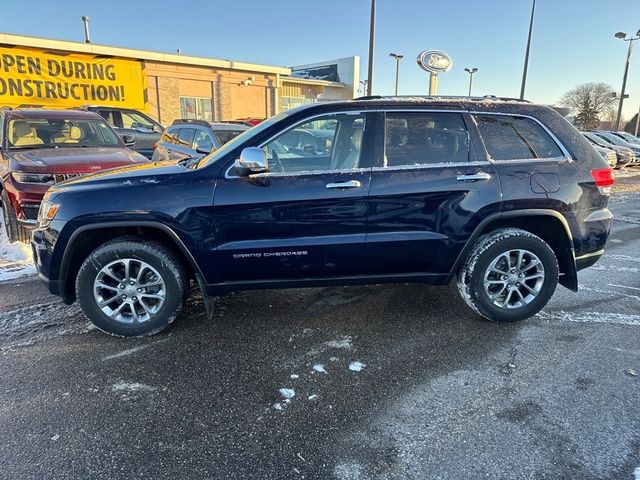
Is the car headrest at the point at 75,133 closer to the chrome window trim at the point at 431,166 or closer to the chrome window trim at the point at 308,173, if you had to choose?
the chrome window trim at the point at 308,173

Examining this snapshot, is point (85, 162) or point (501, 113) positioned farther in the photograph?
point (85, 162)

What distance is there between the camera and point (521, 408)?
2770 millimetres

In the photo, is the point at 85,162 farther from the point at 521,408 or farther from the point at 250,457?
the point at 521,408

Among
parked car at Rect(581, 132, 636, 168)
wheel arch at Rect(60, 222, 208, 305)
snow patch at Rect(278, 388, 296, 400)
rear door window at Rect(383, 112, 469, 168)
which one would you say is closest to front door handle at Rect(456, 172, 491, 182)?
rear door window at Rect(383, 112, 469, 168)

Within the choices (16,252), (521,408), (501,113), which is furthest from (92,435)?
(16,252)

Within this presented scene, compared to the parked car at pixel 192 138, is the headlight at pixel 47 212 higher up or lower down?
lower down

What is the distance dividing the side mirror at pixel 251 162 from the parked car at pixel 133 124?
11.0m

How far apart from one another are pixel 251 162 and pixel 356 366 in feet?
5.33

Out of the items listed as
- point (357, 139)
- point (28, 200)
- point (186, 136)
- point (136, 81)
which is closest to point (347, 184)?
point (357, 139)

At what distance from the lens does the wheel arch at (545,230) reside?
12.3 feet

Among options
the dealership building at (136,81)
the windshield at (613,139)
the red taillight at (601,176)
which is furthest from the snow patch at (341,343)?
the windshield at (613,139)

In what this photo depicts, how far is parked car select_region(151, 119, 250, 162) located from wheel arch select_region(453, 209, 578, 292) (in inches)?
195

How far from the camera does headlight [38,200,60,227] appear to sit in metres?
3.45

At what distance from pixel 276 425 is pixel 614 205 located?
10.2m
